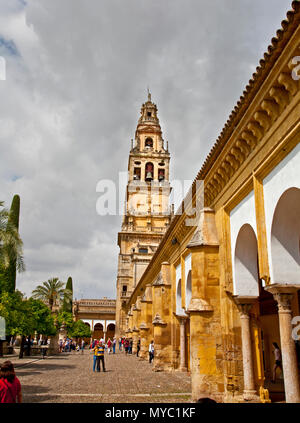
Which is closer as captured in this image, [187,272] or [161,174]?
[187,272]

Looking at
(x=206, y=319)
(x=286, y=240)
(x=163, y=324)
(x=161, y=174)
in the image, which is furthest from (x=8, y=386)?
(x=161, y=174)

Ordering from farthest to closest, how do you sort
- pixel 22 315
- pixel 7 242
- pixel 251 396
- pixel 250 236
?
pixel 22 315
pixel 7 242
pixel 250 236
pixel 251 396

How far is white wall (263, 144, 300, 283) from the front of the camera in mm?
6055

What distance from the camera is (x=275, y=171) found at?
6.80 metres

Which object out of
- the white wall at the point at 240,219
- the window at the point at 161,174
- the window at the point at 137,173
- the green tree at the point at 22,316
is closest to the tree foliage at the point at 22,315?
the green tree at the point at 22,316

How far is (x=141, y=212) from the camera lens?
163 feet

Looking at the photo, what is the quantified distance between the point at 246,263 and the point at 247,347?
6.19 ft

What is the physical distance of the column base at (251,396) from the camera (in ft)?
25.8

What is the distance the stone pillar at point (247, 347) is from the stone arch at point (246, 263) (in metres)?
0.20

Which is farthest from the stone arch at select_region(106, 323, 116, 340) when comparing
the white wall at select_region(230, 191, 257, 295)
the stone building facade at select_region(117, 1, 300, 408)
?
the white wall at select_region(230, 191, 257, 295)

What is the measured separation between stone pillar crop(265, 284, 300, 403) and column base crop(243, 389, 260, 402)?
1908mm

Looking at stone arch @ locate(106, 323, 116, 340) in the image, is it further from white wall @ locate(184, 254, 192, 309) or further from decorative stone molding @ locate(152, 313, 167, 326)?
white wall @ locate(184, 254, 192, 309)

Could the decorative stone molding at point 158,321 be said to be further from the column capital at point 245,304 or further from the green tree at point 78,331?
the green tree at point 78,331

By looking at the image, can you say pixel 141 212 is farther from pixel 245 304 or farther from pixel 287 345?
pixel 287 345
